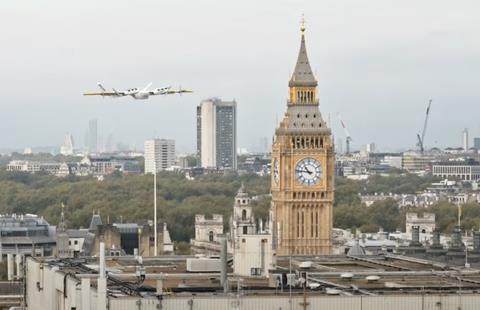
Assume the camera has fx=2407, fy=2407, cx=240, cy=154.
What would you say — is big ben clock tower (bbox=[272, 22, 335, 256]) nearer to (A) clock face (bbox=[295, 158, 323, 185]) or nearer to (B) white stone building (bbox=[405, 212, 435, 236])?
(A) clock face (bbox=[295, 158, 323, 185])

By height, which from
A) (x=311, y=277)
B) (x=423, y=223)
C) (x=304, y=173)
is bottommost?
(x=311, y=277)

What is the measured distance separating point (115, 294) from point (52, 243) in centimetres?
7487

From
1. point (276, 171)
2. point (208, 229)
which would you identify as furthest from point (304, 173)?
point (208, 229)

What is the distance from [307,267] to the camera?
72.8 metres

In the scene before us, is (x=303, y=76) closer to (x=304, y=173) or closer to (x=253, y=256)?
(x=304, y=173)

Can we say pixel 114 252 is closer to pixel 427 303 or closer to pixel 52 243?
pixel 52 243

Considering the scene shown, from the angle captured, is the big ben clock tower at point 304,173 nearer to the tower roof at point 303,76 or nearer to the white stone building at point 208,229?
the tower roof at point 303,76

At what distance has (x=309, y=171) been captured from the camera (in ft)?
344

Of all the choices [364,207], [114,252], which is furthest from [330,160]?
[364,207]

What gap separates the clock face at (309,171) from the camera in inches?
4126

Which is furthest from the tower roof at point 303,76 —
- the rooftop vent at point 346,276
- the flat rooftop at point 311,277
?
the rooftop vent at point 346,276

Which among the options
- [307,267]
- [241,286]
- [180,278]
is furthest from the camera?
[307,267]

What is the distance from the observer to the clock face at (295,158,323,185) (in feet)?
344

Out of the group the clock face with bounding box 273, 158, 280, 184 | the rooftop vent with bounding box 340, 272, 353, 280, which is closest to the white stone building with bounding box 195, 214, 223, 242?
the clock face with bounding box 273, 158, 280, 184
